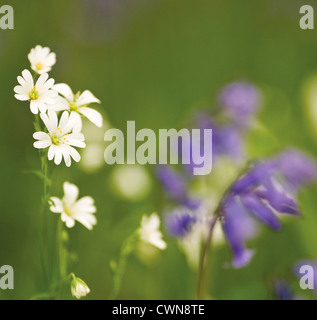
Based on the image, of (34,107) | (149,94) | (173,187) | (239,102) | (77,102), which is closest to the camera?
(34,107)

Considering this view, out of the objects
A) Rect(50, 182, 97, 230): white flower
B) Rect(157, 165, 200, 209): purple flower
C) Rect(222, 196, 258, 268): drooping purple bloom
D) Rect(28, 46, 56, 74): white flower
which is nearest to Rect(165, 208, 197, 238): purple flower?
Rect(157, 165, 200, 209): purple flower

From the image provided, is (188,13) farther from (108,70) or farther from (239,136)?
(239,136)

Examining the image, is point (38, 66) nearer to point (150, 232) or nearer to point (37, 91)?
point (37, 91)

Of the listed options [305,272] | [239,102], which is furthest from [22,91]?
[239,102]

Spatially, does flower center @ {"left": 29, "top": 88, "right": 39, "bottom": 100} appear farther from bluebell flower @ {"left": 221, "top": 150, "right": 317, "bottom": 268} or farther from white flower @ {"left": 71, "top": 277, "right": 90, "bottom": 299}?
bluebell flower @ {"left": 221, "top": 150, "right": 317, "bottom": 268}

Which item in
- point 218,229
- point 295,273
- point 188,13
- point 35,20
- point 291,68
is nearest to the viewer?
point 295,273
